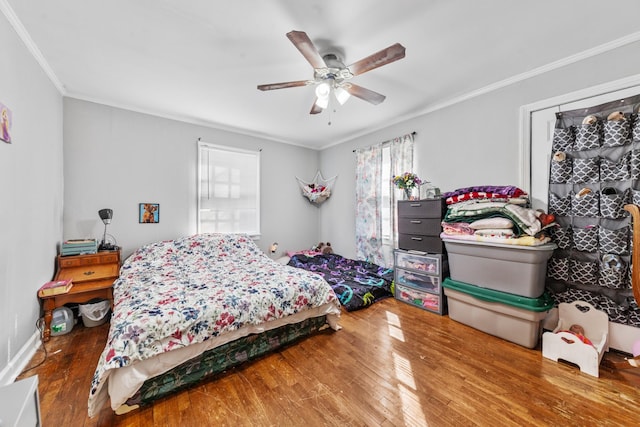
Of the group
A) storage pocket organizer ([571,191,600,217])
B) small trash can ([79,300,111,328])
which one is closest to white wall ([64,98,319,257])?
small trash can ([79,300,111,328])

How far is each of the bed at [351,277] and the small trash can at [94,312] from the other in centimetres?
243

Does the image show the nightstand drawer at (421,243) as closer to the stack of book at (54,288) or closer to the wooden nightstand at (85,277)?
the wooden nightstand at (85,277)

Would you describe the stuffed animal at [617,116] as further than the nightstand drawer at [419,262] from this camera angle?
No

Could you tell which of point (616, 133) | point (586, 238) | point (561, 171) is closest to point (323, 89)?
point (561, 171)

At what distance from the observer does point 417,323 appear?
255 cm

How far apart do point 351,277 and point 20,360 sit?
3216 mm

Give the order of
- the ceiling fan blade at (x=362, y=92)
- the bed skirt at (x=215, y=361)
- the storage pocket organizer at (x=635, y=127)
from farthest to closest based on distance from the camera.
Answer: the ceiling fan blade at (x=362, y=92) → the storage pocket organizer at (x=635, y=127) → the bed skirt at (x=215, y=361)

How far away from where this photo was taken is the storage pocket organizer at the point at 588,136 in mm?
2053

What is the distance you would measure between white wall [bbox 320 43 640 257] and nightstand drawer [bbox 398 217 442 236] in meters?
0.61

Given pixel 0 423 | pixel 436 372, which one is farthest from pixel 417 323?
pixel 0 423

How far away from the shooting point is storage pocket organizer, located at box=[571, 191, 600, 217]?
206 cm

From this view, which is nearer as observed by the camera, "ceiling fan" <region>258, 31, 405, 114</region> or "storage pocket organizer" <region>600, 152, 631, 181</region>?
"ceiling fan" <region>258, 31, 405, 114</region>

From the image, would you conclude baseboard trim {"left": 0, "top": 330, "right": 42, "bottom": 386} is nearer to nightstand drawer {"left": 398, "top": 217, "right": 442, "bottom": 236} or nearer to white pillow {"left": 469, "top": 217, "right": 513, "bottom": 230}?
nightstand drawer {"left": 398, "top": 217, "right": 442, "bottom": 236}

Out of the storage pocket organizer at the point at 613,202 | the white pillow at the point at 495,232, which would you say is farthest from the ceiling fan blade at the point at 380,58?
the storage pocket organizer at the point at 613,202
